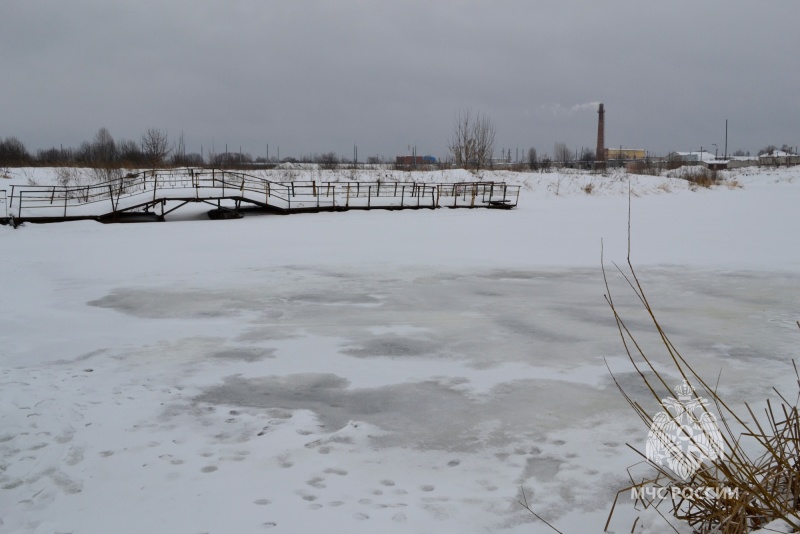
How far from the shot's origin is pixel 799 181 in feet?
164

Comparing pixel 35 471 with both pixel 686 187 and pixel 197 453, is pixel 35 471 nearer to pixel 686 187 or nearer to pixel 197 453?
pixel 197 453

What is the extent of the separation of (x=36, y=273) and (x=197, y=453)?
8.87 meters

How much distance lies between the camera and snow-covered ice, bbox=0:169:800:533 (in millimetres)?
3625

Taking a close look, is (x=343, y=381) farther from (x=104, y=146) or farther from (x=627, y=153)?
(x=627, y=153)

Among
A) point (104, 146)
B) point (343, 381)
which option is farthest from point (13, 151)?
point (343, 381)

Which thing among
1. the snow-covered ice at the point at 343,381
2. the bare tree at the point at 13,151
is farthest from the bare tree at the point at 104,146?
the snow-covered ice at the point at 343,381

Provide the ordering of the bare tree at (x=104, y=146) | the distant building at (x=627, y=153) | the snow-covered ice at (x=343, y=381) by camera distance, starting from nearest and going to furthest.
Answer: the snow-covered ice at (x=343, y=381), the bare tree at (x=104, y=146), the distant building at (x=627, y=153)

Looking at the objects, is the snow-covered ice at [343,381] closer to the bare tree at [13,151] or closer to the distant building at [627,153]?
the bare tree at [13,151]

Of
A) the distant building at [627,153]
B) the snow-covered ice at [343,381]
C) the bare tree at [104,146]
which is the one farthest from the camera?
the distant building at [627,153]

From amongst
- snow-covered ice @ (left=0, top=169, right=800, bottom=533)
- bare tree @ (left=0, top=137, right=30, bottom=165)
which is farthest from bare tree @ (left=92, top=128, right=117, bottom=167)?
snow-covered ice @ (left=0, top=169, right=800, bottom=533)

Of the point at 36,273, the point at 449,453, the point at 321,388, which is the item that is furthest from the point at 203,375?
the point at 36,273

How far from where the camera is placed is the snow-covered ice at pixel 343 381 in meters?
3.62

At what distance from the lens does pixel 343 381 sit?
5.69 m

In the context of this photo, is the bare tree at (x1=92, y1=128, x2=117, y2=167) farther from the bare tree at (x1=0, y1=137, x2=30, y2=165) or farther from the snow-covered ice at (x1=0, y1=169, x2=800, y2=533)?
the snow-covered ice at (x1=0, y1=169, x2=800, y2=533)
